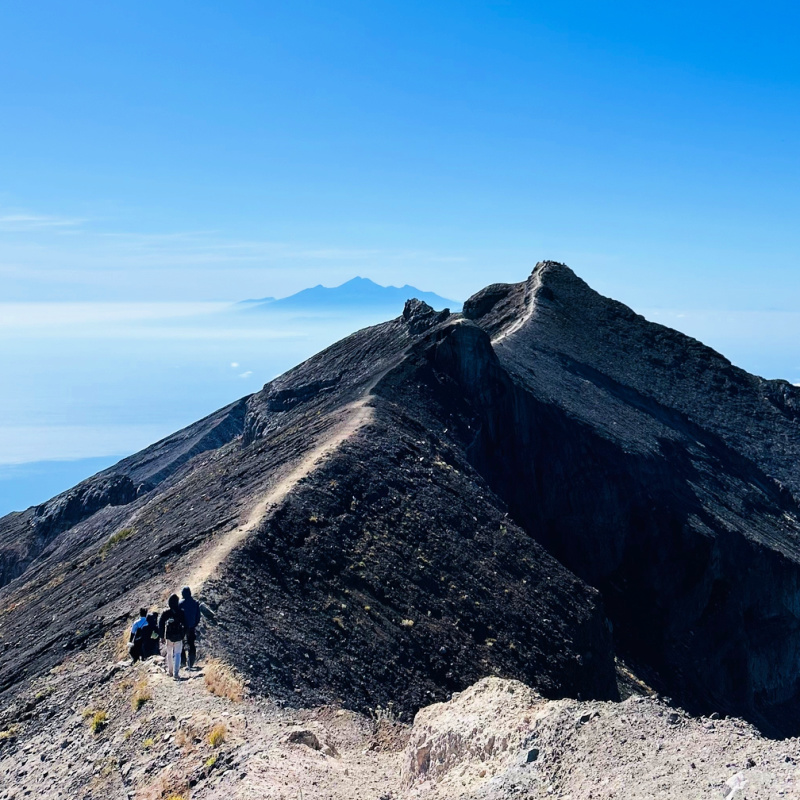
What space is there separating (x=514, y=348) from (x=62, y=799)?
46436mm

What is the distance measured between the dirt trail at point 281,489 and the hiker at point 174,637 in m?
4.17

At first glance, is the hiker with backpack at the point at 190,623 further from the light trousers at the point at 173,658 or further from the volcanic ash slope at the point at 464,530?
the volcanic ash slope at the point at 464,530

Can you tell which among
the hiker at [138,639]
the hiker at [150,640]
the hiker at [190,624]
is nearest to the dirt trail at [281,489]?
the hiker at [150,640]

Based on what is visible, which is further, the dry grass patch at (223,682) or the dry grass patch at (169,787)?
the dry grass patch at (223,682)

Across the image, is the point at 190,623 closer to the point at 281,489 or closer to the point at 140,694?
the point at 140,694

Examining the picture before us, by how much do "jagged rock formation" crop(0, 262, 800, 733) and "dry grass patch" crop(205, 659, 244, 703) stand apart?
60cm

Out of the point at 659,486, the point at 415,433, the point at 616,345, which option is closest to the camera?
the point at 415,433

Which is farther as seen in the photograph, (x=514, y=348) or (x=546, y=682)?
(x=514, y=348)

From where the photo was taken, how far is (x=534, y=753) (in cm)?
1698

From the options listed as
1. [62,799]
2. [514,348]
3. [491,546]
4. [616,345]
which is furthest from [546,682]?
[616,345]

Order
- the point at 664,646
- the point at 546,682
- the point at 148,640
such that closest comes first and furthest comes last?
the point at 148,640 < the point at 546,682 < the point at 664,646

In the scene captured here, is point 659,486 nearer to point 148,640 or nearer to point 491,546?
point 491,546

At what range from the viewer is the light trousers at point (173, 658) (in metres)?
22.3

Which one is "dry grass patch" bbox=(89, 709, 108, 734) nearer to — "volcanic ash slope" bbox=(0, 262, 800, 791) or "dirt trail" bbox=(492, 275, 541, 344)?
"volcanic ash slope" bbox=(0, 262, 800, 791)
